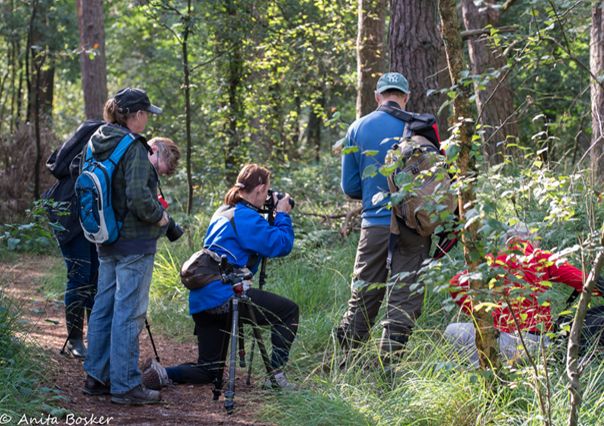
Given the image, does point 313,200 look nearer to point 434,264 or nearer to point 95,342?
point 95,342

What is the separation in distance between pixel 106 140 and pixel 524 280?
2.77 metres

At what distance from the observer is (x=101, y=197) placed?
536 centimetres

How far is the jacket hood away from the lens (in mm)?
5391

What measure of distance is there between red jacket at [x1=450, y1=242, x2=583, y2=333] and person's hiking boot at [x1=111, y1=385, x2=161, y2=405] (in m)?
2.19

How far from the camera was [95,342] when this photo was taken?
5742mm

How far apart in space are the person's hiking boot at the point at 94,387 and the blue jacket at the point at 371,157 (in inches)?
84.4

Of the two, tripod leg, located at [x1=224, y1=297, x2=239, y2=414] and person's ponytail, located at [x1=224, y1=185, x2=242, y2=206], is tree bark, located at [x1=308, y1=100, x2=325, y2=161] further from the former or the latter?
tripod leg, located at [x1=224, y1=297, x2=239, y2=414]

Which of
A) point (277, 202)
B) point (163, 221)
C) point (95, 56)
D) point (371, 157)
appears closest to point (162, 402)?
point (163, 221)

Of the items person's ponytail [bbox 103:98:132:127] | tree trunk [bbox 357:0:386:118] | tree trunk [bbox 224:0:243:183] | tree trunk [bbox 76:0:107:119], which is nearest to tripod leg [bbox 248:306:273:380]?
person's ponytail [bbox 103:98:132:127]

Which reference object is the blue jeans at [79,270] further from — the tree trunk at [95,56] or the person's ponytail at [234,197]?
the tree trunk at [95,56]

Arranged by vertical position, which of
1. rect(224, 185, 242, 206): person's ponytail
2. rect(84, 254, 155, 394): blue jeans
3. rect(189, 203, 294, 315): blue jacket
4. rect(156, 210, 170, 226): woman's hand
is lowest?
rect(84, 254, 155, 394): blue jeans

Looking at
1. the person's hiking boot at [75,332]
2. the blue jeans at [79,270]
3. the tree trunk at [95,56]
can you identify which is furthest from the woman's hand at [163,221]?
the tree trunk at [95,56]

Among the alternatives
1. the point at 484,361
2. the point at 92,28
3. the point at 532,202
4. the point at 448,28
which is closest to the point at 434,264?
the point at 484,361

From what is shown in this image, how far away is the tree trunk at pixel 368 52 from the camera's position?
10773mm
